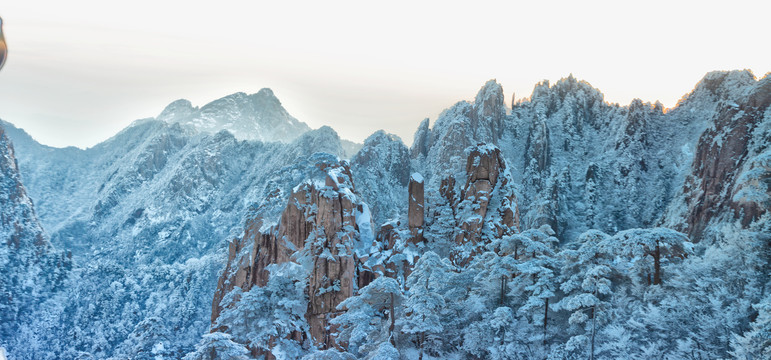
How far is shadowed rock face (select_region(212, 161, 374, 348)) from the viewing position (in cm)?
5500

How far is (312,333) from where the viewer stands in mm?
54188

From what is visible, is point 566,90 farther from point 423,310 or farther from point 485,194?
point 423,310

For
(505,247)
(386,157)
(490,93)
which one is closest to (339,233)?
(505,247)

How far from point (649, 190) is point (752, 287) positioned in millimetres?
96469

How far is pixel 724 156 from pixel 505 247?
2691 inches

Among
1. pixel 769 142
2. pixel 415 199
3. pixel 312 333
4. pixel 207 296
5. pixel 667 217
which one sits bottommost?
pixel 207 296

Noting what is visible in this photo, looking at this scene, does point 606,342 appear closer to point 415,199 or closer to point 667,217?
point 415,199

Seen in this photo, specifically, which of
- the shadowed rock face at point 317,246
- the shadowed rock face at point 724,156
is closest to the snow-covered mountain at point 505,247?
the shadowed rock face at point 317,246

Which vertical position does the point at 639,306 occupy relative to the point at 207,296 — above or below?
above

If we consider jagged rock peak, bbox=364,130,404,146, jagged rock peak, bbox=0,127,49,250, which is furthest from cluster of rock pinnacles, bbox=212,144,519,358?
jagged rock peak, bbox=0,127,49,250

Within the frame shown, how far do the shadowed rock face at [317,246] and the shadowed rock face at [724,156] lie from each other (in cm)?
5723

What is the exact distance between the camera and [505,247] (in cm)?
3838

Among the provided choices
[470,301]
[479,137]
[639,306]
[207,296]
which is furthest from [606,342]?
[207,296]

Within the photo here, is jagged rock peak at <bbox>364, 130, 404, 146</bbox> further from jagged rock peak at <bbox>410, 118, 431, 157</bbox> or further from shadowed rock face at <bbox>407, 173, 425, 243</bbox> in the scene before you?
shadowed rock face at <bbox>407, 173, 425, 243</bbox>
